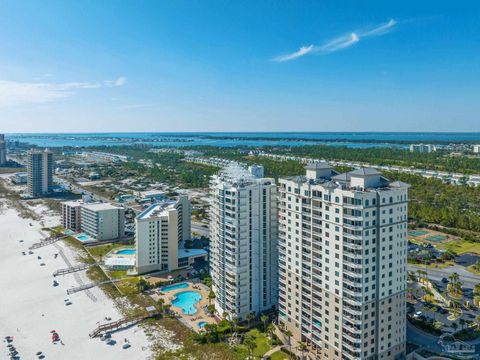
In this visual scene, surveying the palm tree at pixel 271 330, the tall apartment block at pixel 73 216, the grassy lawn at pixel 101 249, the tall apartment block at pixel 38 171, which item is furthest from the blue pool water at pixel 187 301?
the tall apartment block at pixel 38 171

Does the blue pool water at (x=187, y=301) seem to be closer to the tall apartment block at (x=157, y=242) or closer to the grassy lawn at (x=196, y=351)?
the grassy lawn at (x=196, y=351)

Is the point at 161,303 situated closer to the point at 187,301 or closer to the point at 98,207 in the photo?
the point at 187,301

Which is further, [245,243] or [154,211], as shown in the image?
[154,211]

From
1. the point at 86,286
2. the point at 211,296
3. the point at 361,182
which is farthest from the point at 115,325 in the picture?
the point at 361,182

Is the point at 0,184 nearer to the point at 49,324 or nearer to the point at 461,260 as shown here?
the point at 49,324

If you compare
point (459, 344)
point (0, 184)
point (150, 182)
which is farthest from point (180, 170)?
point (459, 344)

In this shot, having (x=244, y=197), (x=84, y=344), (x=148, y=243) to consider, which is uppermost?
(x=244, y=197)
